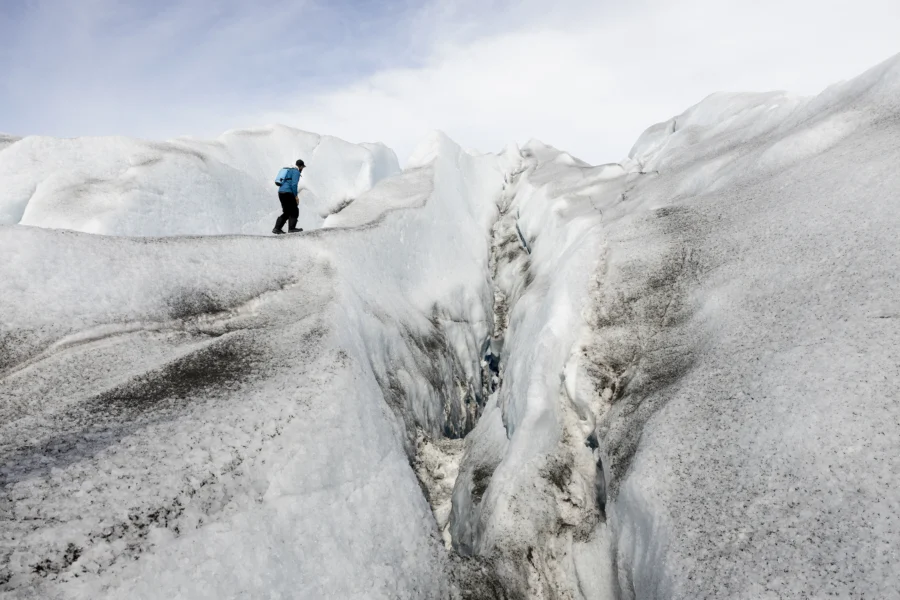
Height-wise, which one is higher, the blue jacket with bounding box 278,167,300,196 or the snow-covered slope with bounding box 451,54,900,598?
the blue jacket with bounding box 278,167,300,196

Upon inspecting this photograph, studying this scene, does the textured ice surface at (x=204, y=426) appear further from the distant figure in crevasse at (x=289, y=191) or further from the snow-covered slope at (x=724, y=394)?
the distant figure in crevasse at (x=289, y=191)

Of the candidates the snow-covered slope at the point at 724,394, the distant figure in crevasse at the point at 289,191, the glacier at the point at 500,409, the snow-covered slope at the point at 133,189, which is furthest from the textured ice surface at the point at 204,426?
the snow-covered slope at the point at 133,189

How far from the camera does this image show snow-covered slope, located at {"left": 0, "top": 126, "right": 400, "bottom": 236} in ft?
46.7

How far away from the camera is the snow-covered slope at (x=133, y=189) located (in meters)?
14.2

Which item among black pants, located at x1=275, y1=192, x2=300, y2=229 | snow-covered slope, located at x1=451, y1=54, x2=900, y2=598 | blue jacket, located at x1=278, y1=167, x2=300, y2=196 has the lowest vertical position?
snow-covered slope, located at x1=451, y1=54, x2=900, y2=598

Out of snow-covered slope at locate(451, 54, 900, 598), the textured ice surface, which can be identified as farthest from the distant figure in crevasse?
snow-covered slope at locate(451, 54, 900, 598)

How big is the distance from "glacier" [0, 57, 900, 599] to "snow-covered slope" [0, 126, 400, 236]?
29.1ft

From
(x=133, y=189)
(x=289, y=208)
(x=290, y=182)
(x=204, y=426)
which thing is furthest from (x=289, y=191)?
(x=204, y=426)

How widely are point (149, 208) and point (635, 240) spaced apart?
14.4 m

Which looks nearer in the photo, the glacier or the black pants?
the glacier

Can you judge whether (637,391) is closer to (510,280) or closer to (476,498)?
(476,498)

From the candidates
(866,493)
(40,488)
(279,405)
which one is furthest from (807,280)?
(40,488)

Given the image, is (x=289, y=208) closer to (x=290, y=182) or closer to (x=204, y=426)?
(x=290, y=182)

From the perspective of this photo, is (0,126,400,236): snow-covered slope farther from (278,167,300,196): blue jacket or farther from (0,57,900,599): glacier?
(0,57,900,599): glacier
